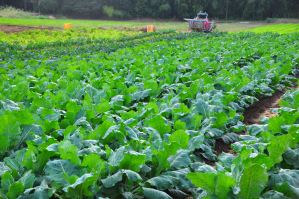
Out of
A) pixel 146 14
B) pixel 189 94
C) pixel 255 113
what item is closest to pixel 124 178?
pixel 189 94

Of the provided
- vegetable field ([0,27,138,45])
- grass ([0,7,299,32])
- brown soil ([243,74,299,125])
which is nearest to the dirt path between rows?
brown soil ([243,74,299,125])

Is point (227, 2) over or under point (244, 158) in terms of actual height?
over

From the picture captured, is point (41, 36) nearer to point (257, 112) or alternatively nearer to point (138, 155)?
point (257, 112)

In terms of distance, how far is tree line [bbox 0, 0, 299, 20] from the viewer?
52.3 meters

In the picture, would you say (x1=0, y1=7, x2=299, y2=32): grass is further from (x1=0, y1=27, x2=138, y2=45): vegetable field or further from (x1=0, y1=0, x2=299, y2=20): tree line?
(x1=0, y1=0, x2=299, y2=20): tree line

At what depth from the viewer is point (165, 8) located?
5191 cm

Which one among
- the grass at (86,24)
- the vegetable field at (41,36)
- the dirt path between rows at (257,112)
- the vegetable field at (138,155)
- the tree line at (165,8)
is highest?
the tree line at (165,8)

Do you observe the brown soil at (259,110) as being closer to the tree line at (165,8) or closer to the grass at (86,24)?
the grass at (86,24)

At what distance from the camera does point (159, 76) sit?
5.38 meters

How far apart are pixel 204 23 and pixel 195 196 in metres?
24.7

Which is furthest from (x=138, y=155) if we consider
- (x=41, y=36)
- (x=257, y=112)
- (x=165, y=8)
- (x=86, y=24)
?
(x=165, y=8)

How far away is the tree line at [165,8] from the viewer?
52.3m

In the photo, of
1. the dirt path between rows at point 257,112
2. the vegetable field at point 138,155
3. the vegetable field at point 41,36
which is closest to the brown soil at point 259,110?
the dirt path between rows at point 257,112

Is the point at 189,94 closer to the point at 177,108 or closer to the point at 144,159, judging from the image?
the point at 177,108
